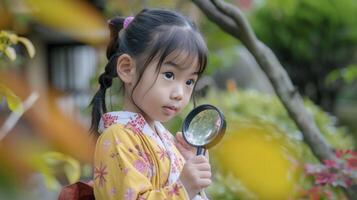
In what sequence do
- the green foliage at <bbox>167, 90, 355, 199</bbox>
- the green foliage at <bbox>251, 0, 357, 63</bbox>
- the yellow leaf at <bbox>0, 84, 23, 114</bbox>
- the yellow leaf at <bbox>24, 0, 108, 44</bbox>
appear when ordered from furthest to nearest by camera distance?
the green foliage at <bbox>251, 0, 357, 63</bbox> < the yellow leaf at <bbox>24, 0, 108, 44</bbox> < the green foliage at <bbox>167, 90, 355, 199</bbox> < the yellow leaf at <bbox>0, 84, 23, 114</bbox>

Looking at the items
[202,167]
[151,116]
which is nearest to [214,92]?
[151,116]

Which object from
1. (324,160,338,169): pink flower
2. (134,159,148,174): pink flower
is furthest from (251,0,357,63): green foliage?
(134,159,148,174): pink flower

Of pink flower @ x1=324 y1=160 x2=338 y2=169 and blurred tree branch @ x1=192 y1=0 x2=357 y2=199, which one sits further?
blurred tree branch @ x1=192 y1=0 x2=357 y2=199

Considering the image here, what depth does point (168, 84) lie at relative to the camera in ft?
6.16

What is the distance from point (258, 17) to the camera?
10.6 meters

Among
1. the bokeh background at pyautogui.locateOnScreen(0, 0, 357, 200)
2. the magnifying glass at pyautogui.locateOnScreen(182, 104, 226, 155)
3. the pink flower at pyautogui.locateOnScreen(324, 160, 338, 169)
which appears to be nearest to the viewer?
the magnifying glass at pyautogui.locateOnScreen(182, 104, 226, 155)

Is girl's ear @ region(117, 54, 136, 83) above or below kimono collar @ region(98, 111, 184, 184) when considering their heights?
above

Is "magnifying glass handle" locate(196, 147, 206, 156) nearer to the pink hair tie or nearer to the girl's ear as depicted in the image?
the girl's ear

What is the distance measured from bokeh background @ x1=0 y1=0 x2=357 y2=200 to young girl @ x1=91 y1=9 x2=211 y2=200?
20cm

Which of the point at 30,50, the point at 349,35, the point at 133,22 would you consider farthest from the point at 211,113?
the point at 349,35

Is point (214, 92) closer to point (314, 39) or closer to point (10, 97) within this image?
point (10, 97)

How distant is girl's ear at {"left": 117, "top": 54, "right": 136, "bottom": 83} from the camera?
1.93 meters

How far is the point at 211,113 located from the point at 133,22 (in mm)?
352

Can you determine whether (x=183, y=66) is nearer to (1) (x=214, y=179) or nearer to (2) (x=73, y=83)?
(1) (x=214, y=179)
